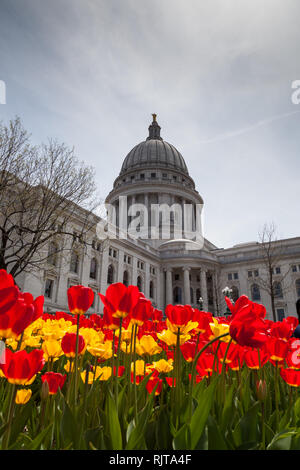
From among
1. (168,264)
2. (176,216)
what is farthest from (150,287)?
(176,216)

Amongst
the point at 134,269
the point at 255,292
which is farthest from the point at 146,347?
the point at 255,292

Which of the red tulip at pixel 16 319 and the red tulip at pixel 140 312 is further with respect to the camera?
the red tulip at pixel 140 312

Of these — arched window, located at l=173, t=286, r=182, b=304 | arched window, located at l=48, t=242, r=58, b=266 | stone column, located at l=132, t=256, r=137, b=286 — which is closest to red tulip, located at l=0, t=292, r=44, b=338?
arched window, located at l=48, t=242, r=58, b=266

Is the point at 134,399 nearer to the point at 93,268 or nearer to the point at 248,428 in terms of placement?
the point at 248,428

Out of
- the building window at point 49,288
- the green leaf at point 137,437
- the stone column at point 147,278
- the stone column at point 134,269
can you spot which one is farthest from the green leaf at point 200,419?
the stone column at point 147,278

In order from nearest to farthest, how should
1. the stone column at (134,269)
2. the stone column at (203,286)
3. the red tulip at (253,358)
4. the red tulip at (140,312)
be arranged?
the red tulip at (140,312)
the red tulip at (253,358)
the stone column at (134,269)
the stone column at (203,286)

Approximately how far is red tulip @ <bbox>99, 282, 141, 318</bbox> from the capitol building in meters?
20.9

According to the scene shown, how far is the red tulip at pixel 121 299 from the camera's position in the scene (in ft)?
4.73

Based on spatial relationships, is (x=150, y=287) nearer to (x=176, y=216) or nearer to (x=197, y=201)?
(x=176, y=216)

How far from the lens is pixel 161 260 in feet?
166

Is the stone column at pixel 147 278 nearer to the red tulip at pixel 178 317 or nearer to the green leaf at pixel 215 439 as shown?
the red tulip at pixel 178 317

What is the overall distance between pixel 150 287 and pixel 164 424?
47.8 m

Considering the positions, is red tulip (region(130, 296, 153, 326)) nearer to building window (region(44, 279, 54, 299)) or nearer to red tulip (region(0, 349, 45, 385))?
red tulip (region(0, 349, 45, 385))

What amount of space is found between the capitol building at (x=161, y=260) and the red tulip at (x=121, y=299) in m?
20.9
